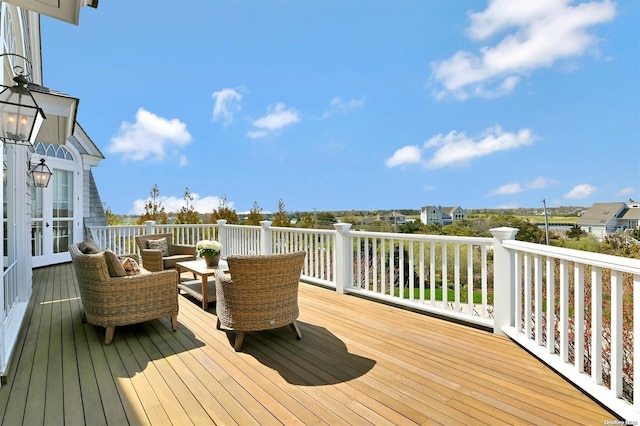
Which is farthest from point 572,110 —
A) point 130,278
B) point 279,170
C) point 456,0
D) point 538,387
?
point 130,278

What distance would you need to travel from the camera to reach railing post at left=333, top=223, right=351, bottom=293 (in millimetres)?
4512

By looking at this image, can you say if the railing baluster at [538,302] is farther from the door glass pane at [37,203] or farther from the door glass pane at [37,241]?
the door glass pane at [37,241]

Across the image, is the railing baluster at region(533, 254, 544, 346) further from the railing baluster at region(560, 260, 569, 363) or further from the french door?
the french door

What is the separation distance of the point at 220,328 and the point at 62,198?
21.1ft

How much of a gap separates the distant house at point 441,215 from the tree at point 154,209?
9.68 meters

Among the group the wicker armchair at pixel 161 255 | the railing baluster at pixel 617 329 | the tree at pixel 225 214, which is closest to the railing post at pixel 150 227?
the wicker armchair at pixel 161 255

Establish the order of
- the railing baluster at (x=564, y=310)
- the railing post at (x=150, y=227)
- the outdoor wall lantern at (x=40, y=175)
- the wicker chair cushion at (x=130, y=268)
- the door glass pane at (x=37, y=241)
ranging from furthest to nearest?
the railing post at (x=150, y=227) → the door glass pane at (x=37, y=241) → the outdoor wall lantern at (x=40, y=175) → the wicker chair cushion at (x=130, y=268) → the railing baluster at (x=564, y=310)

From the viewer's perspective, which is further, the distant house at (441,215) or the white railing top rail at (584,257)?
the distant house at (441,215)

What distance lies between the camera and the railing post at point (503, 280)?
288cm

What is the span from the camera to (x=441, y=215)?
752 cm

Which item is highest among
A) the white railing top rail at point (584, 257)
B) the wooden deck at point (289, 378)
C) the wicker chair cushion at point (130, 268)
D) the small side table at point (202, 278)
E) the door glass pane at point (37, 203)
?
the door glass pane at point (37, 203)

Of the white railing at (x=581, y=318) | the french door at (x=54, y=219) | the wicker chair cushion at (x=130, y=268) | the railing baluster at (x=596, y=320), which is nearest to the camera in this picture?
the white railing at (x=581, y=318)

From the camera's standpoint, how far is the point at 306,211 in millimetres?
12773

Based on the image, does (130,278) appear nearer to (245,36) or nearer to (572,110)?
(245,36)
